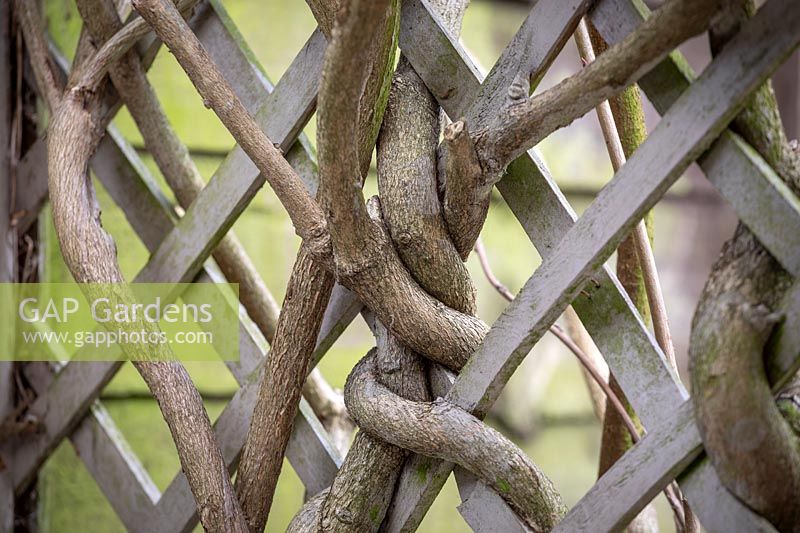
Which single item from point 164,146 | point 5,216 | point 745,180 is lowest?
point 745,180

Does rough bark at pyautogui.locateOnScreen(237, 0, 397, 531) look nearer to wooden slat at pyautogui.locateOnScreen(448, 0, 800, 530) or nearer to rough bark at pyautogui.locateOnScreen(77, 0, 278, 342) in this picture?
wooden slat at pyautogui.locateOnScreen(448, 0, 800, 530)

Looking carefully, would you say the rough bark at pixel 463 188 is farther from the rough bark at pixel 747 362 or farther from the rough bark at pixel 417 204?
the rough bark at pixel 747 362

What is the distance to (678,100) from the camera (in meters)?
0.59

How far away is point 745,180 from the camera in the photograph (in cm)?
57

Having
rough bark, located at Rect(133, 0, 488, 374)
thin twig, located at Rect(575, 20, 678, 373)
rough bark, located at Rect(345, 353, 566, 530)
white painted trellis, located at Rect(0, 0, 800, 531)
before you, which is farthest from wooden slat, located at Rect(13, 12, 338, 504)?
thin twig, located at Rect(575, 20, 678, 373)

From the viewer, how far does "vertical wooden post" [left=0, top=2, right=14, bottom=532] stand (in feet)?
3.55

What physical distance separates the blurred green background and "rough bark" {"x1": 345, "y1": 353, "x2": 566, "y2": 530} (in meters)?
0.70

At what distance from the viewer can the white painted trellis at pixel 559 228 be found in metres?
0.57

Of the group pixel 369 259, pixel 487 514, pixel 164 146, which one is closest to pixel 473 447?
pixel 487 514

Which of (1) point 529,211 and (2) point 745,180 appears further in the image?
(1) point 529,211

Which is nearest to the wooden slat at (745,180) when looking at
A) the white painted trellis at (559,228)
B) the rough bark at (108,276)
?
the white painted trellis at (559,228)

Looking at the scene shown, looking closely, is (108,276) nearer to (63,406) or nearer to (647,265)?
(63,406)

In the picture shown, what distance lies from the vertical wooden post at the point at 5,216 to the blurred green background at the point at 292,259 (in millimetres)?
74
